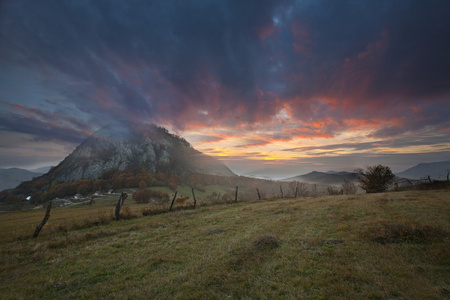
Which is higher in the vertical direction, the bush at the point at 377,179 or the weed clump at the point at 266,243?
the bush at the point at 377,179

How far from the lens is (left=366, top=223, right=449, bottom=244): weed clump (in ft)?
25.0

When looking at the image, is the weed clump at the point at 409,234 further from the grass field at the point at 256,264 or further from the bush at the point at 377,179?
the bush at the point at 377,179

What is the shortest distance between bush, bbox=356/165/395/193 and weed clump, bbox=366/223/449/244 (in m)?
34.4

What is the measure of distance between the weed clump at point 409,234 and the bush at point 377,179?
34363 mm

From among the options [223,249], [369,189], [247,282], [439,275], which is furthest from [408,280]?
[369,189]

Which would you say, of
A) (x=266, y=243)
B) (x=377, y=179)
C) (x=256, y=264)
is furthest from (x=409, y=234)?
(x=377, y=179)

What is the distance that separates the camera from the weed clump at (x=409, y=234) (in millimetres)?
7609

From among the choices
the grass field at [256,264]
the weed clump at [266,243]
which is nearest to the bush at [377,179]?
the grass field at [256,264]

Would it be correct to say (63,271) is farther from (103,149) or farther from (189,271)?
(103,149)

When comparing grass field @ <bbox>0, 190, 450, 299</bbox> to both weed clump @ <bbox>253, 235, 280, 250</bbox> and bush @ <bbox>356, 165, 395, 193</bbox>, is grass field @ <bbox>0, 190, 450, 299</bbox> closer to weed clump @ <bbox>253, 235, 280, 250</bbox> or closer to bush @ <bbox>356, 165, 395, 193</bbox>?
weed clump @ <bbox>253, 235, 280, 250</bbox>

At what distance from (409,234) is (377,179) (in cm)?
3562

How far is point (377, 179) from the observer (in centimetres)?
3553

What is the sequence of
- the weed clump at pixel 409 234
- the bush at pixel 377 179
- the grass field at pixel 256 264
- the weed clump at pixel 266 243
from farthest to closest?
the bush at pixel 377 179, the weed clump at pixel 266 243, the weed clump at pixel 409 234, the grass field at pixel 256 264

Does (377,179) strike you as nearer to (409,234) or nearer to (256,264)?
(409,234)
